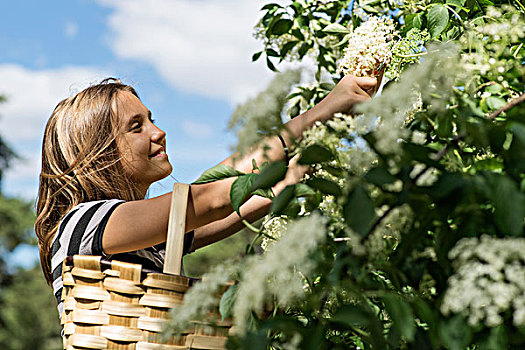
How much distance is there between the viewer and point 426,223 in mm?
564

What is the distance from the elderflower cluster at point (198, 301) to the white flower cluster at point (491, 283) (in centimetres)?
24

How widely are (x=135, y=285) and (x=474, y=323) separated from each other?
58 cm

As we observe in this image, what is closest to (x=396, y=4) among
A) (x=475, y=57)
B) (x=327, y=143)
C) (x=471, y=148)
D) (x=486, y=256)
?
(x=471, y=148)

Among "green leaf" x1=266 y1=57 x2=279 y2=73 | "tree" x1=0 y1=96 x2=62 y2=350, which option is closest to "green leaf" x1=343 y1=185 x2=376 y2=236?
"green leaf" x1=266 y1=57 x2=279 y2=73

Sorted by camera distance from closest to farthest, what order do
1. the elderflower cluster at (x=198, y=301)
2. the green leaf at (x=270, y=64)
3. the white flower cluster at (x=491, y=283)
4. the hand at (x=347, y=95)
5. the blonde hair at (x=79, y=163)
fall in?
the white flower cluster at (x=491, y=283)
the elderflower cluster at (x=198, y=301)
the hand at (x=347, y=95)
the blonde hair at (x=79, y=163)
the green leaf at (x=270, y=64)

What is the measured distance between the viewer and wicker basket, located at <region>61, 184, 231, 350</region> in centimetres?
87

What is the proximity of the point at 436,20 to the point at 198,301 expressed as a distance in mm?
828

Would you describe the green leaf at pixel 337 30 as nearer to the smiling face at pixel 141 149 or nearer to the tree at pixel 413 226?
the smiling face at pixel 141 149

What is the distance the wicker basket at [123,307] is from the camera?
865 millimetres

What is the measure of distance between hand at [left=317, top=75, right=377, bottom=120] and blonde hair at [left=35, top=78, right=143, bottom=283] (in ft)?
2.11

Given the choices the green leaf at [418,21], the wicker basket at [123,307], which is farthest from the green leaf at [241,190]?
the green leaf at [418,21]

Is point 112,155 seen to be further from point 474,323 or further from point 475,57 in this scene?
point 474,323

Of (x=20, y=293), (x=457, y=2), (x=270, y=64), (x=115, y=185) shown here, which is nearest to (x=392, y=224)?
(x=457, y=2)

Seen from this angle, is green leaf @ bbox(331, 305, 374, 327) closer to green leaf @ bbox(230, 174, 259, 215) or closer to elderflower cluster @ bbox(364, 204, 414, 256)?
elderflower cluster @ bbox(364, 204, 414, 256)
